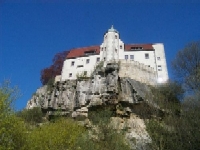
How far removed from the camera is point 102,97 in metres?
28.4

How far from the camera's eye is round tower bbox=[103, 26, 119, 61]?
44.0m

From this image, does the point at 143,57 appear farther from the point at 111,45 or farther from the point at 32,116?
Result: the point at 32,116

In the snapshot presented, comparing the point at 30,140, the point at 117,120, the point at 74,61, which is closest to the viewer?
the point at 30,140

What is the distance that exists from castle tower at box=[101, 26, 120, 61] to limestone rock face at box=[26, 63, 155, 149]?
11.5 m

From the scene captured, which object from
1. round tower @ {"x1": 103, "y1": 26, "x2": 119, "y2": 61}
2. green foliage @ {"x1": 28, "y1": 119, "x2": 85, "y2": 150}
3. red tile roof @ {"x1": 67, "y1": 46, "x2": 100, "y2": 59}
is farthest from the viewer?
red tile roof @ {"x1": 67, "y1": 46, "x2": 100, "y2": 59}

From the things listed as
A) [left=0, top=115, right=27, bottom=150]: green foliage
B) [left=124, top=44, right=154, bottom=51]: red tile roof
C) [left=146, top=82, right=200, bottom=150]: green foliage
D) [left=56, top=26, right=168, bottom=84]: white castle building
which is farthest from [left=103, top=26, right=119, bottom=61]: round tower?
[left=0, top=115, right=27, bottom=150]: green foliage

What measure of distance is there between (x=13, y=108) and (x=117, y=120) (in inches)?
506

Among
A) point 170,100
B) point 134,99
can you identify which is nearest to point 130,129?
point 134,99

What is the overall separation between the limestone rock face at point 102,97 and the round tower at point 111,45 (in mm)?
11388

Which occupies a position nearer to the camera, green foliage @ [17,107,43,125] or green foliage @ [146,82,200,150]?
green foliage @ [146,82,200,150]

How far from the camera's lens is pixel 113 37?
47188 millimetres

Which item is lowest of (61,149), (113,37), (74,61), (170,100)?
(61,149)

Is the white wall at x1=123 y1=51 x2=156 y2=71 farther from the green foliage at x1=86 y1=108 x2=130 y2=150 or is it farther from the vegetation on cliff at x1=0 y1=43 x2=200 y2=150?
the green foliage at x1=86 y1=108 x2=130 y2=150

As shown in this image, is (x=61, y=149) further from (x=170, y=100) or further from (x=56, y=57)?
(x=56, y=57)
